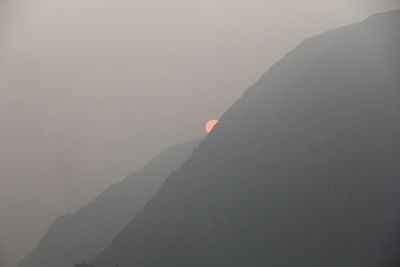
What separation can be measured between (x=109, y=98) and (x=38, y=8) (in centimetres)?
167

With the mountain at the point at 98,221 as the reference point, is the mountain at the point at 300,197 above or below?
below

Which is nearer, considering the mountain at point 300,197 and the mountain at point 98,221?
the mountain at point 98,221

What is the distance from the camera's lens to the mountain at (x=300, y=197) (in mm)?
5375

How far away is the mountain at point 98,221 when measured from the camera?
4.84m

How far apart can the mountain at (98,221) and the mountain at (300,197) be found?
7.7 inches

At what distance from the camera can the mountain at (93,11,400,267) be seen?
17.6ft

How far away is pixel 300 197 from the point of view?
5.95m

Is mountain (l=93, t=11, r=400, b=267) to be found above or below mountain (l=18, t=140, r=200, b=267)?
below

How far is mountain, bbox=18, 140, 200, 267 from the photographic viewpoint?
4837mm

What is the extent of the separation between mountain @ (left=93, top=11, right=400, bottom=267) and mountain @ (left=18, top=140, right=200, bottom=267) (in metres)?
0.20

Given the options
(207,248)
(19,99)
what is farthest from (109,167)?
(207,248)

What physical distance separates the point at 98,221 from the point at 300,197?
12.2 ft

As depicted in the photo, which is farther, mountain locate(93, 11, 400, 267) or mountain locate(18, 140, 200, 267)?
mountain locate(93, 11, 400, 267)

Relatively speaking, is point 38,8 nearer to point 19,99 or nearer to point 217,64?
point 19,99
